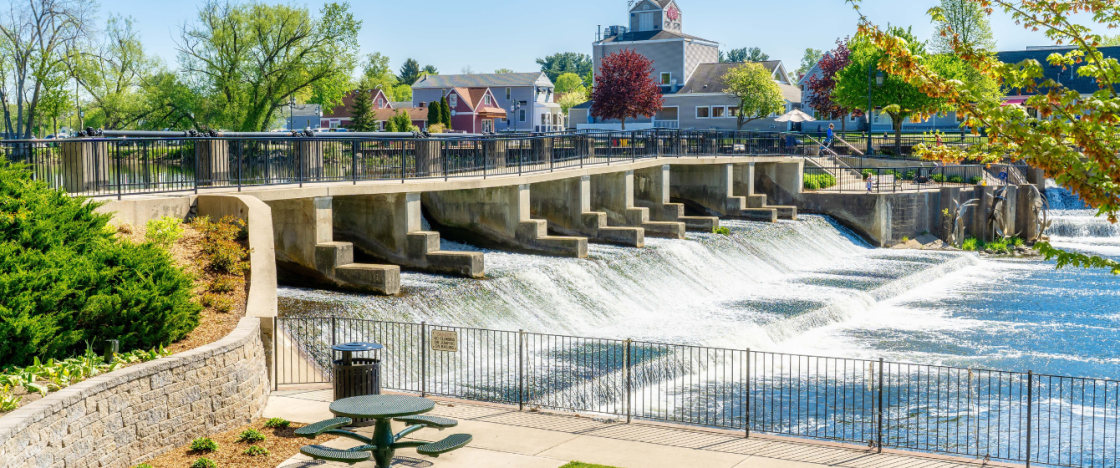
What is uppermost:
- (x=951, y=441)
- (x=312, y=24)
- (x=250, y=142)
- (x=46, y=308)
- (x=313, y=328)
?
(x=312, y=24)

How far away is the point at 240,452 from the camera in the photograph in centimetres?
1195

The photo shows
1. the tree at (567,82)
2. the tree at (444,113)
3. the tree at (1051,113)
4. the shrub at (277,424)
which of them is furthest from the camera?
the tree at (567,82)

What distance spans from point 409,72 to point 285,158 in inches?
6242

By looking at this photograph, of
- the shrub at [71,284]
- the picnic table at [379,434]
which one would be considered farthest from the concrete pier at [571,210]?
the picnic table at [379,434]

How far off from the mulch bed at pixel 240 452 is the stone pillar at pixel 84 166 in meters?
9.07

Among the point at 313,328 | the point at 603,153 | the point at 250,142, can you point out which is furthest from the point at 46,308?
the point at 603,153

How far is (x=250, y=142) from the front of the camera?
23.0 meters

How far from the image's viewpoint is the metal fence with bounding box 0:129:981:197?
19.8 metres

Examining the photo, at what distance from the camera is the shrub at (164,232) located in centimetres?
1753

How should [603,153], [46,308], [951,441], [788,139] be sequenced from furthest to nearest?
[788,139]
[603,153]
[951,441]
[46,308]

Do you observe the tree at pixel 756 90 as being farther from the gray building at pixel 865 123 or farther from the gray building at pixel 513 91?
the gray building at pixel 513 91

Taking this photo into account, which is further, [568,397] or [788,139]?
[788,139]

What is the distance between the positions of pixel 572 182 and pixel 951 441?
65.0ft

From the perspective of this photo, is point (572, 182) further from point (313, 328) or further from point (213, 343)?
A: point (213, 343)
